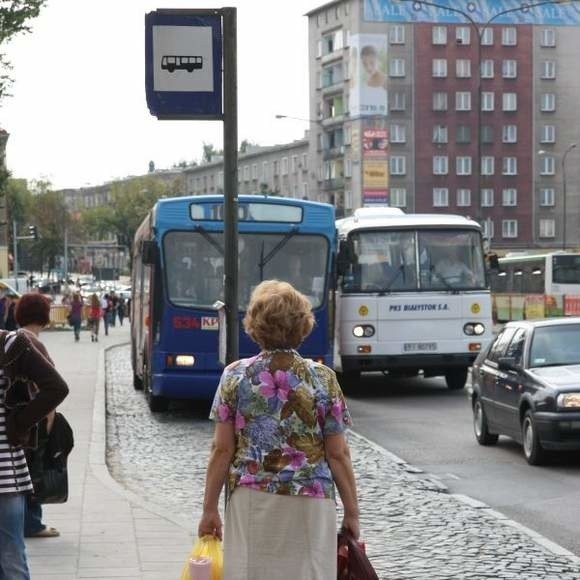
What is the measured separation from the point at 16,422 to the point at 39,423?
1804 mm

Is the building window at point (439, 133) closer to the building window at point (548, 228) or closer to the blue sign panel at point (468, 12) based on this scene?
the building window at point (548, 228)

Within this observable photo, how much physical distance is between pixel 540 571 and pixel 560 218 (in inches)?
4456

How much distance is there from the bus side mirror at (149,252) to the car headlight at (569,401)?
23.5 feet

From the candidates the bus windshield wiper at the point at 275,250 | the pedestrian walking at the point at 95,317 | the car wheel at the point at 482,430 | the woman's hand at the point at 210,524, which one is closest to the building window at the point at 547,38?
the pedestrian walking at the point at 95,317

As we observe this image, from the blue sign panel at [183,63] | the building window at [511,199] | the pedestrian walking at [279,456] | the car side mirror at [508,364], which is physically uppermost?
the building window at [511,199]

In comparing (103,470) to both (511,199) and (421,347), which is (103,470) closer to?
(421,347)

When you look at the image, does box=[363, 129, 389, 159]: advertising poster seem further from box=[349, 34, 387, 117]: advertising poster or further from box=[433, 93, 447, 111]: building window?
box=[433, 93, 447, 111]: building window

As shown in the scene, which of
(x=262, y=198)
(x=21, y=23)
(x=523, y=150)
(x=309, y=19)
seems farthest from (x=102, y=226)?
(x=262, y=198)

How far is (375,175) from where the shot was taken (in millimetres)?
81438

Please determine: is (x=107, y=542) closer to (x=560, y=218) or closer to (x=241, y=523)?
(x=241, y=523)

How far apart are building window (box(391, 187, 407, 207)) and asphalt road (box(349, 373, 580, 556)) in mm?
90761

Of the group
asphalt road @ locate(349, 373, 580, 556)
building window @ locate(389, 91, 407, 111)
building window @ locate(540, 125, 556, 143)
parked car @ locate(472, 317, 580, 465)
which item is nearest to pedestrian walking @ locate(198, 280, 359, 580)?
asphalt road @ locate(349, 373, 580, 556)

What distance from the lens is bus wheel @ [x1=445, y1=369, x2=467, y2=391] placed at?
83.8 ft

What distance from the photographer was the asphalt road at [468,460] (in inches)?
455
